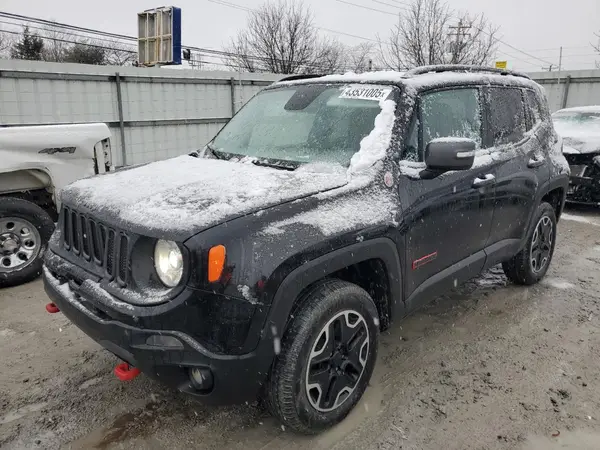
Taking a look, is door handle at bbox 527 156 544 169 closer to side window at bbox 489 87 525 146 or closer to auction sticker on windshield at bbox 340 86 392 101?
side window at bbox 489 87 525 146

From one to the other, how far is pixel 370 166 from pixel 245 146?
112 cm

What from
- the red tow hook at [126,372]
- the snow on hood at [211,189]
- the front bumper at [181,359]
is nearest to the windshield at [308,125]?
the snow on hood at [211,189]

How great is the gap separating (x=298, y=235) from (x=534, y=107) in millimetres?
3219

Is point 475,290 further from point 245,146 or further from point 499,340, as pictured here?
point 245,146

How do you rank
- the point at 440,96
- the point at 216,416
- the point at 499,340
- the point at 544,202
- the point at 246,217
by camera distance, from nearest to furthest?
the point at 246,217, the point at 216,416, the point at 440,96, the point at 499,340, the point at 544,202

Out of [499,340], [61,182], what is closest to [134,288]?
[499,340]

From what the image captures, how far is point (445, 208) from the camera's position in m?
3.35

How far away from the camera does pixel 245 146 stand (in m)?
3.70

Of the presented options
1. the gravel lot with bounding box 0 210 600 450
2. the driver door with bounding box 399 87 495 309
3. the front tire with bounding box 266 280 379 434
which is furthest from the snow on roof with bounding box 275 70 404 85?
the gravel lot with bounding box 0 210 600 450

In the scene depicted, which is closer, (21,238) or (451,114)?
(451,114)

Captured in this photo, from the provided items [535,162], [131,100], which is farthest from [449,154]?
[131,100]

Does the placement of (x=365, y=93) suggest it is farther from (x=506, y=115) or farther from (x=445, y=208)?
(x=506, y=115)

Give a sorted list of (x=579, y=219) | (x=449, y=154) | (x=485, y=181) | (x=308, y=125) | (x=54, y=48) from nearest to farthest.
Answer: (x=449, y=154), (x=308, y=125), (x=485, y=181), (x=579, y=219), (x=54, y=48)

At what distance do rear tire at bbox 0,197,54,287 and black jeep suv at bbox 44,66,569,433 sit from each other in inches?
76.3
